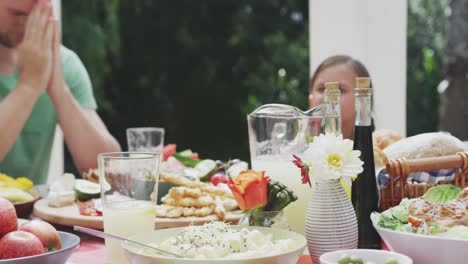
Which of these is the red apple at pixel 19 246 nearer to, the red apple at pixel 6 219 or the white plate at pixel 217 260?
the red apple at pixel 6 219

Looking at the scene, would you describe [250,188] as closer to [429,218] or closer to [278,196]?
[278,196]

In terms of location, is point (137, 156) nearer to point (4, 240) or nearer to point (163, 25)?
point (4, 240)

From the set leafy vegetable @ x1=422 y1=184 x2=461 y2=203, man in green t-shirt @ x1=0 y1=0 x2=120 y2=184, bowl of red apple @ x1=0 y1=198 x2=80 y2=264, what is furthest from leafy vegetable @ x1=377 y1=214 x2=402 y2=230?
man in green t-shirt @ x1=0 y1=0 x2=120 y2=184

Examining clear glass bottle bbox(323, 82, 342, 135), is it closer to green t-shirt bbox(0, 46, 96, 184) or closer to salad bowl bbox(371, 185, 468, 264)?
salad bowl bbox(371, 185, 468, 264)

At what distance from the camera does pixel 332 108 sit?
1.25 meters

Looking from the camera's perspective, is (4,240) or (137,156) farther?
(137,156)

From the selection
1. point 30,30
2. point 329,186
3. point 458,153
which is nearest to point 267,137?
point 329,186

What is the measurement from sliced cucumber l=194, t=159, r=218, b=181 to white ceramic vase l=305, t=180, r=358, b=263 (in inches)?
30.5

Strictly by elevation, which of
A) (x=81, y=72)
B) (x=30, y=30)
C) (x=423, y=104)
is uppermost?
(x=30, y=30)

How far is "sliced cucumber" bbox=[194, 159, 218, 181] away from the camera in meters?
1.91

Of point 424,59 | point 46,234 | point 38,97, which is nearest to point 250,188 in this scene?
point 46,234

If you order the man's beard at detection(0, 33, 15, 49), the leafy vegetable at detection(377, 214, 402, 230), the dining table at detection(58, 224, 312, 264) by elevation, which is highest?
the man's beard at detection(0, 33, 15, 49)

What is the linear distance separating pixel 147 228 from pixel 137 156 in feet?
0.47

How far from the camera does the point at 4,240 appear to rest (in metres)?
1.11
